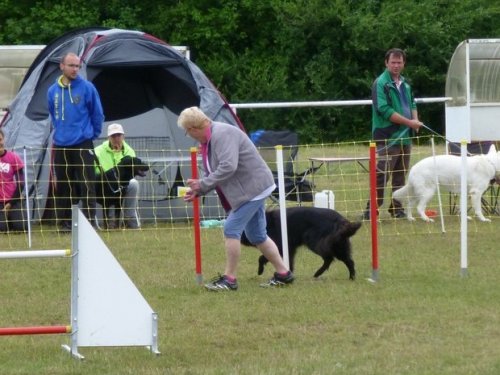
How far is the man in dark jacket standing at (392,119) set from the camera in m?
10.7

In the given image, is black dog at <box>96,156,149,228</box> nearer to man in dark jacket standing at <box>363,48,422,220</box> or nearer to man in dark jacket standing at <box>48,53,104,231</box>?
man in dark jacket standing at <box>48,53,104,231</box>

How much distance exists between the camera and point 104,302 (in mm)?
5605

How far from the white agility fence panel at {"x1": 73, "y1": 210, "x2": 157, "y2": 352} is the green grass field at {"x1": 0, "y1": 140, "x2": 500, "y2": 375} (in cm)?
13

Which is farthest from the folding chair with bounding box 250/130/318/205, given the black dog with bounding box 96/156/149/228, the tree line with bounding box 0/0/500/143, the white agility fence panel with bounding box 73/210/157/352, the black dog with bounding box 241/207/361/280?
the tree line with bounding box 0/0/500/143

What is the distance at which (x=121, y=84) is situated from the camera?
13.1 m

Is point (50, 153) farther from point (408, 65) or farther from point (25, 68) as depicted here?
point (408, 65)

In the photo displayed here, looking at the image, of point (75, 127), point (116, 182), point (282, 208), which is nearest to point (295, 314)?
point (282, 208)

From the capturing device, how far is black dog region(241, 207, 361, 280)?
Result: 7824mm

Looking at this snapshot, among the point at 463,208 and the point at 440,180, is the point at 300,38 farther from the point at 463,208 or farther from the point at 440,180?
the point at 463,208

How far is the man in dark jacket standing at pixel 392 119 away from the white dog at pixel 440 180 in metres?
0.14

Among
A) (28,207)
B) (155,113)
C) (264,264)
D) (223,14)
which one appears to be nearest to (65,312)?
(264,264)

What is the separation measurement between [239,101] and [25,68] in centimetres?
1108

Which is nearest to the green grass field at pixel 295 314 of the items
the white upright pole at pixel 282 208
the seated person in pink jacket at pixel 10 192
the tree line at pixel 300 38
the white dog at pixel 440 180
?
the white upright pole at pixel 282 208

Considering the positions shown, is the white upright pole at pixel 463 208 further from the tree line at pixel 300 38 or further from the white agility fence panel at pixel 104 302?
the tree line at pixel 300 38
